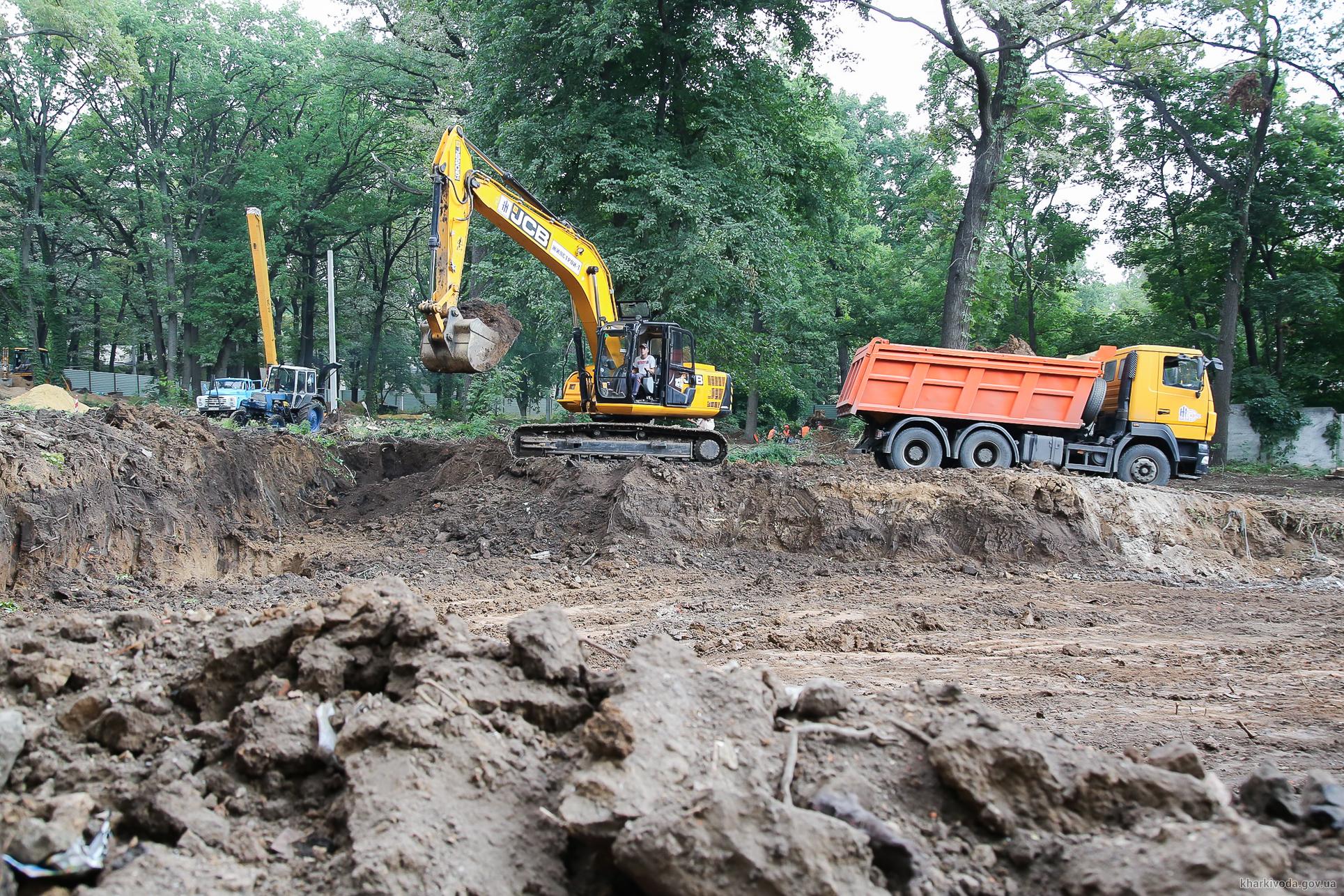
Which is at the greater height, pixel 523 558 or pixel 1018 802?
pixel 1018 802

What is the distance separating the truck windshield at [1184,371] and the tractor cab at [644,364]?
8.31 metres

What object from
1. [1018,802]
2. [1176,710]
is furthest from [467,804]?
[1176,710]

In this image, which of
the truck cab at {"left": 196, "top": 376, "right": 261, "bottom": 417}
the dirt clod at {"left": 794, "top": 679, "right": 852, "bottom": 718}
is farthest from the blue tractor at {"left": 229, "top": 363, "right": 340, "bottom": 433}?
the dirt clod at {"left": 794, "top": 679, "right": 852, "bottom": 718}

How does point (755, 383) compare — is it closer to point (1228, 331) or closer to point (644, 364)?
point (644, 364)

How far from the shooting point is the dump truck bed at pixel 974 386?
43.9 ft

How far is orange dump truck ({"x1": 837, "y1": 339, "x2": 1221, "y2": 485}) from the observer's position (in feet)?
43.9

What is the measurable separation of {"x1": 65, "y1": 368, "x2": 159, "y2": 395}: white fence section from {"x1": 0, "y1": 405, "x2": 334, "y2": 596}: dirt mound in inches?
1353

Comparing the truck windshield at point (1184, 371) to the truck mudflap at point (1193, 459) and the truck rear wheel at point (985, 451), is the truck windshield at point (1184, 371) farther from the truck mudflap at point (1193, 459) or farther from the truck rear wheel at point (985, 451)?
the truck rear wheel at point (985, 451)

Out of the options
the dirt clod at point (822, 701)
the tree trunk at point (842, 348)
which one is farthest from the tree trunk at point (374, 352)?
the dirt clod at point (822, 701)

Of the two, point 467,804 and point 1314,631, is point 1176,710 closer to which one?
point 1314,631

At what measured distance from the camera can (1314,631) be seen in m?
7.53

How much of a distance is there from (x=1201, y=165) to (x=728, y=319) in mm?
16927

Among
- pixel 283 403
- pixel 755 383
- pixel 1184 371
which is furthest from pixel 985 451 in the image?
pixel 283 403

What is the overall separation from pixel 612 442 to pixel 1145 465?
9.24m
